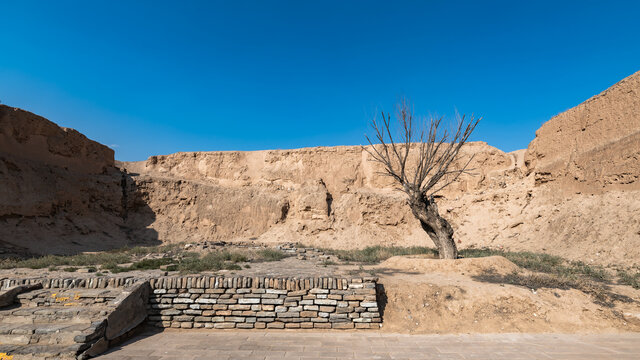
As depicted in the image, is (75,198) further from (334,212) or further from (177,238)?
(334,212)

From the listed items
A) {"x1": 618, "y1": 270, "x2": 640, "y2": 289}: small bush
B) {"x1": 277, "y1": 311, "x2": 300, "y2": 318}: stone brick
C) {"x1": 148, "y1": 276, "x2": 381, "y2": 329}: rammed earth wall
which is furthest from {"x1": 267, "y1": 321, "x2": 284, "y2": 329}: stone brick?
{"x1": 618, "y1": 270, "x2": 640, "y2": 289}: small bush

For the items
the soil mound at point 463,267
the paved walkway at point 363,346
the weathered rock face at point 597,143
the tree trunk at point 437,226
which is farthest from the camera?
the weathered rock face at point 597,143

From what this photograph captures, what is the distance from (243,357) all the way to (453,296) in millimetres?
4389

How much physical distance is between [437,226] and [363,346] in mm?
6706

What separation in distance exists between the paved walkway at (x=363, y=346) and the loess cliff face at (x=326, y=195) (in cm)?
899

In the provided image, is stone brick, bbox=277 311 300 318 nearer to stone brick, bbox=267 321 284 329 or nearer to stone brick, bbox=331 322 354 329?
stone brick, bbox=267 321 284 329

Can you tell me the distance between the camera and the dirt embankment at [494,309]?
19.1ft

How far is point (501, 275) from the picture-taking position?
26.4 ft

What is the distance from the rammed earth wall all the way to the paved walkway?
22cm

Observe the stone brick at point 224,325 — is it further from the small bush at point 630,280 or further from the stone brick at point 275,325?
the small bush at point 630,280

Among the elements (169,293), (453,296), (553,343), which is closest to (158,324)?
(169,293)

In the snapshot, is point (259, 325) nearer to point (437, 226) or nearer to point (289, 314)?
point (289, 314)

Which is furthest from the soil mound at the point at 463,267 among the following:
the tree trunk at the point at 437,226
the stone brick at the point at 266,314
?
the stone brick at the point at 266,314

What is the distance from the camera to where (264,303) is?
19.5ft
